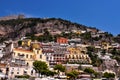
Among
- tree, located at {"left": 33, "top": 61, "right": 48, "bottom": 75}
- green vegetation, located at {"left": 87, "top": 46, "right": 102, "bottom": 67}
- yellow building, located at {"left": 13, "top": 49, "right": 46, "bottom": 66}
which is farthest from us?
green vegetation, located at {"left": 87, "top": 46, "right": 102, "bottom": 67}

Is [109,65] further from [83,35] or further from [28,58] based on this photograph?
[83,35]

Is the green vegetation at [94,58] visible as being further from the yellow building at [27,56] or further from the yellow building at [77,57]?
the yellow building at [27,56]

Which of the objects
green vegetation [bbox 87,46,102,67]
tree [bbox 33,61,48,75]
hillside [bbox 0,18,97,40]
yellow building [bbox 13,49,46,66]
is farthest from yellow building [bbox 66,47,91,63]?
hillside [bbox 0,18,97,40]

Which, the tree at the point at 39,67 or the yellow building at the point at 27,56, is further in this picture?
the yellow building at the point at 27,56

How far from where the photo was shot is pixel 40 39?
136500mm

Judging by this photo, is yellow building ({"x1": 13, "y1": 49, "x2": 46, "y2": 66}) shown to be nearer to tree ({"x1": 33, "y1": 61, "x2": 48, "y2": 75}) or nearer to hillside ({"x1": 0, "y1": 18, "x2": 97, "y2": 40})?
tree ({"x1": 33, "y1": 61, "x2": 48, "y2": 75})

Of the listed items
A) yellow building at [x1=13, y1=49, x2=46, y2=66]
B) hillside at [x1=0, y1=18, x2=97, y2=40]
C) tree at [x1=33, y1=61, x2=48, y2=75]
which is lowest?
tree at [x1=33, y1=61, x2=48, y2=75]

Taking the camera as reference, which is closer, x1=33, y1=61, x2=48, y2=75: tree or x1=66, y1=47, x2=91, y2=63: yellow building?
x1=33, y1=61, x2=48, y2=75: tree

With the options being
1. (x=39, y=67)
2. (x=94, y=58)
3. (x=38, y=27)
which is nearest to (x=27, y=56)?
(x=39, y=67)

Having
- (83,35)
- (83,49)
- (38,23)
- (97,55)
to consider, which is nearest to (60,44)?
(83,49)

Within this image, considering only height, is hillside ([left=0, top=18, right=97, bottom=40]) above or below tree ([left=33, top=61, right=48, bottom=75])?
above

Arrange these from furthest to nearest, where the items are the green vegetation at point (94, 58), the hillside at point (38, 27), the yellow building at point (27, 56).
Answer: the hillside at point (38, 27)
the green vegetation at point (94, 58)
the yellow building at point (27, 56)

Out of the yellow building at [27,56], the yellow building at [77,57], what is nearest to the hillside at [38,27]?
the yellow building at [77,57]

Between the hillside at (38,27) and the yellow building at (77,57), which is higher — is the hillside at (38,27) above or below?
above
